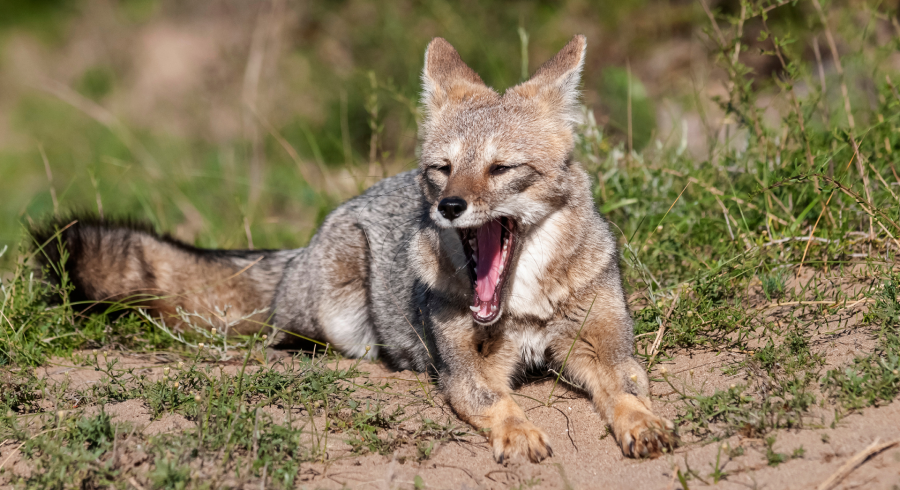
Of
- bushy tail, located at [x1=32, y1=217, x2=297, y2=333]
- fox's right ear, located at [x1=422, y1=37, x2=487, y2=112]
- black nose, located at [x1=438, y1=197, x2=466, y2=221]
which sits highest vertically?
fox's right ear, located at [x1=422, y1=37, x2=487, y2=112]

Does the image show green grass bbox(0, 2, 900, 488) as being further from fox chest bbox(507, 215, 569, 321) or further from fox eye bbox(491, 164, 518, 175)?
fox eye bbox(491, 164, 518, 175)

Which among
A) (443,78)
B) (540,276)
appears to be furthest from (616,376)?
(443,78)

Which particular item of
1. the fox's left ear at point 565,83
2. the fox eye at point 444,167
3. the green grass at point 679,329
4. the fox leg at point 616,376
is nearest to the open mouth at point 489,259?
the fox eye at point 444,167

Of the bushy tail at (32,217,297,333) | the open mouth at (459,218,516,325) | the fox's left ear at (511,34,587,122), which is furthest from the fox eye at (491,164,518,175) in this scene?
the bushy tail at (32,217,297,333)

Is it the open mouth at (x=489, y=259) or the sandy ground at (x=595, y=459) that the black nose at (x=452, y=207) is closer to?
the open mouth at (x=489, y=259)

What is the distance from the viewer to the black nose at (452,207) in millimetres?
3137

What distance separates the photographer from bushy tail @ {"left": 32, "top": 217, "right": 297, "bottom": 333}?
463 centimetres

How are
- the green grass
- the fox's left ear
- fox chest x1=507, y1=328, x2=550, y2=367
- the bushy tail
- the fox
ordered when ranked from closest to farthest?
the green grass → the fox → fox chest x1=507, y1=328, x2=550, y2=367 → the fox's left ear → the bushy tail

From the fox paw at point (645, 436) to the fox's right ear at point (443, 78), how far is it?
6.43 feet

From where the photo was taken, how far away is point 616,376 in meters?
3.42

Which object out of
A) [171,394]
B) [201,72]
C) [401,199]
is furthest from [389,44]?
[171,394]

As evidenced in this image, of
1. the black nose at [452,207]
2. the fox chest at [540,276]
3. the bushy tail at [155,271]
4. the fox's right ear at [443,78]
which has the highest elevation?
the fox's right ear at [443,78]

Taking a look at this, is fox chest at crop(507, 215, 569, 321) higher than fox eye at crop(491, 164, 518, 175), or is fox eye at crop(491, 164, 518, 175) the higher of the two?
fox eye at crop(491, 164, 518, 175)

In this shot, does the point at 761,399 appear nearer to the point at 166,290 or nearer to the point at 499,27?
the point at 166,290
